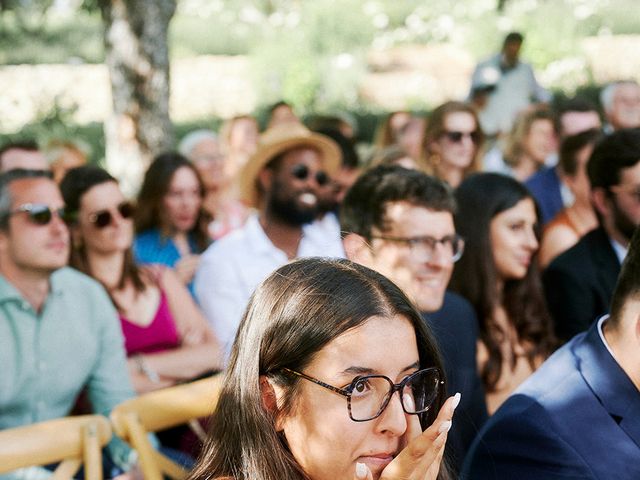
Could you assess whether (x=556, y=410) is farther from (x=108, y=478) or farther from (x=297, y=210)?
(x=297, y=210)

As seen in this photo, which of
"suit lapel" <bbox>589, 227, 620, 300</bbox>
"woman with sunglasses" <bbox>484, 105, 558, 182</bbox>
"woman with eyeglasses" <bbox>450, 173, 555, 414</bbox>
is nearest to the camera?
"woman with eyeglasses" <bbox>450, 173, 555, 414</bbox>

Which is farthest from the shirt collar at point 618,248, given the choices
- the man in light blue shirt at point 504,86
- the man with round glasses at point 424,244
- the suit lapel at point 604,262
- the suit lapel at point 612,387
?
the man in light blue shirt at point 504,86

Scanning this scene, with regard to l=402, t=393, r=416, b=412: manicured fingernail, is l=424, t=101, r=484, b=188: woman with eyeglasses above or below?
above

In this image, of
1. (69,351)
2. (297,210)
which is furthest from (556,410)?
(297,210)

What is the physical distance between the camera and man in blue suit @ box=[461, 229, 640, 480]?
2281mm

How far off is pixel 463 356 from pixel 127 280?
1.70 metres

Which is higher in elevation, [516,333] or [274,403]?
[274,403]

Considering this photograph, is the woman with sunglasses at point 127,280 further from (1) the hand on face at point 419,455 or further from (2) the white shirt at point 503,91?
(2) the white shirt at point 503,91

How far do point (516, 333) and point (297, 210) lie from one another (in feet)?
4.58

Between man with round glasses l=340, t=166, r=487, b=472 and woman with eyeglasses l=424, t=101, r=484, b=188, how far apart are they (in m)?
3.02

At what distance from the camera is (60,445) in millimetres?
2459

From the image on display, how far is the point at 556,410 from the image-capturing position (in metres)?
2.34

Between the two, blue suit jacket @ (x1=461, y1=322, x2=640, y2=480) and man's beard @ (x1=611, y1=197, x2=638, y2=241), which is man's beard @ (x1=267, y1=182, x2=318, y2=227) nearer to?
man's beard @ (x1=611, y1=197, x2=638, y2=241)

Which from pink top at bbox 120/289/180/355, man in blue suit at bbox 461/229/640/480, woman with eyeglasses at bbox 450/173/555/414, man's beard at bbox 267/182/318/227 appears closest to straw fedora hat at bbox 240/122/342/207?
man's beard at bbox 267/182/318/227
